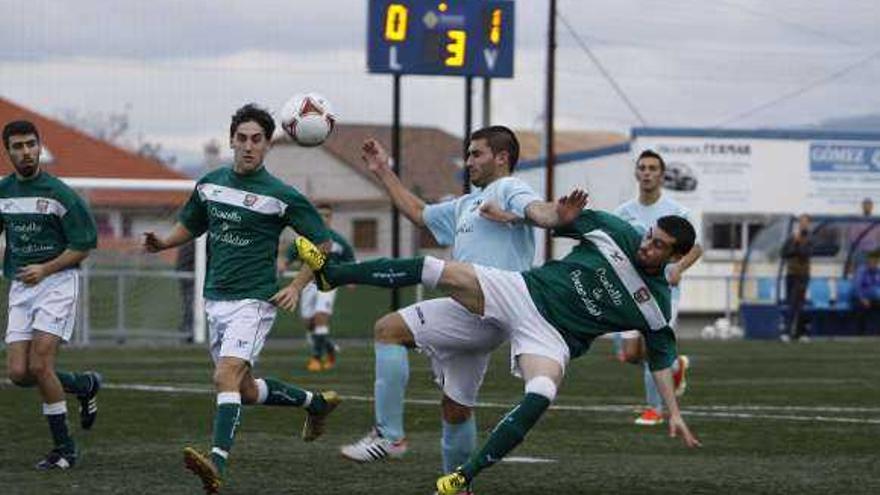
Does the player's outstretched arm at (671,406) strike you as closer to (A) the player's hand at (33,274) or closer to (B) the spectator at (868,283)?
(A) the player's hand at (33,274)

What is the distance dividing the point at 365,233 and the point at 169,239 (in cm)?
6573

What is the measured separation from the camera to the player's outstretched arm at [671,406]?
30.3 ft

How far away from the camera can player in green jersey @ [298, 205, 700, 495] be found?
30.7ft

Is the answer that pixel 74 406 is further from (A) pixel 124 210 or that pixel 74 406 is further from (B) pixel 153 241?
(A) pixel 124 210

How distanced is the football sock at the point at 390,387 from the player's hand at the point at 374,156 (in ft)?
3.49

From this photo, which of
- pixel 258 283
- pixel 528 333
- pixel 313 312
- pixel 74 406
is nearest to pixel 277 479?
pixel 258 283

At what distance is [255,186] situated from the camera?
10344mm

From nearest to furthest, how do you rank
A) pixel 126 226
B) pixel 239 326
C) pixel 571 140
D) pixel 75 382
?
pixel 239 326 < pixel 75 382 < pixel 126 226 < pixel 571 140

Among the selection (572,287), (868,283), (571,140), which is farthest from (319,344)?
(571,140)

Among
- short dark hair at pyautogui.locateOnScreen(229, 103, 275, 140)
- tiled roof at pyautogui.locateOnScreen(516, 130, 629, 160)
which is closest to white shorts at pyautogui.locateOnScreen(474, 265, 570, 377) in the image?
short dark hair at pyautogui.locateOnScreen(229, 103, 275, 140)

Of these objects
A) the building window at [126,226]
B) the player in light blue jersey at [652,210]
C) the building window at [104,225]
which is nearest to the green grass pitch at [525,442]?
the player in light blue jersey at [652,210]

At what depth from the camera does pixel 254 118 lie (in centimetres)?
1034

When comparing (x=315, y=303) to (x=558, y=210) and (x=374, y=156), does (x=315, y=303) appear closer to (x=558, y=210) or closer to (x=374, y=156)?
(x=374, y=156)

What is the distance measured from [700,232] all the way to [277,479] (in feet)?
96.3
